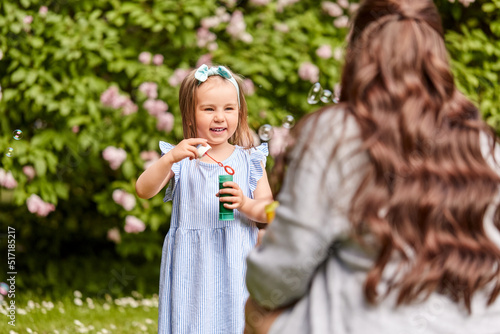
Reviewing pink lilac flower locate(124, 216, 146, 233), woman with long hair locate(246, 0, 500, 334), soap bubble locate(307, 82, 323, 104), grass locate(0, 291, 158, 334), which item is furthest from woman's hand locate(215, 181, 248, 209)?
pink lilac flower locate(124, 216, 146, 233)

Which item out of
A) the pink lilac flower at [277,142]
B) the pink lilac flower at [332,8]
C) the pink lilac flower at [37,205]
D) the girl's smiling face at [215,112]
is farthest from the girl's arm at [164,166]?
the pink lilac flower at [332,8]

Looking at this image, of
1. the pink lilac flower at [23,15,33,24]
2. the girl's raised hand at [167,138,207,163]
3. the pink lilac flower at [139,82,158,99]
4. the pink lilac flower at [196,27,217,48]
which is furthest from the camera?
the pink lilac flower at [196,27,217,48]

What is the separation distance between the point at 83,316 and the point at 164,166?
2.18 metres

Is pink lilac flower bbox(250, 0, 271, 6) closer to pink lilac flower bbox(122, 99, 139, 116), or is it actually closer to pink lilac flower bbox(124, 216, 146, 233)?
pink lilac flower bbox(122, 99, 139, 116)

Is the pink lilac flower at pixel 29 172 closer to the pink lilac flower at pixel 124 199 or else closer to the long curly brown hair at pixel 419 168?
the pink lilac flower at pixel 124 199

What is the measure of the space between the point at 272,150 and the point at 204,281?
165 centimetres

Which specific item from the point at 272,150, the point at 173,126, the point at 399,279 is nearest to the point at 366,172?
the point at 399,279

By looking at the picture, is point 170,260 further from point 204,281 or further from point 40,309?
point 40,309

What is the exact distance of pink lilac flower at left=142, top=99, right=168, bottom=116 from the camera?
3.98 meters

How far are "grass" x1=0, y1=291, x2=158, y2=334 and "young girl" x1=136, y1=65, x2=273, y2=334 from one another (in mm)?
1494

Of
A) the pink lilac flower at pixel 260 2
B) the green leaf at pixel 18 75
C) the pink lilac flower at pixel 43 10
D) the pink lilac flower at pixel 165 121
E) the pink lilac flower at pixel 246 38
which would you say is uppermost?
the pink lilac flower at pixel 260 2

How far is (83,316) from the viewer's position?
4105mm

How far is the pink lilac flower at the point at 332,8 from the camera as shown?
4.41m

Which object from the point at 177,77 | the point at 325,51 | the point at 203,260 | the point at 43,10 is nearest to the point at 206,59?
the point at 177,77
